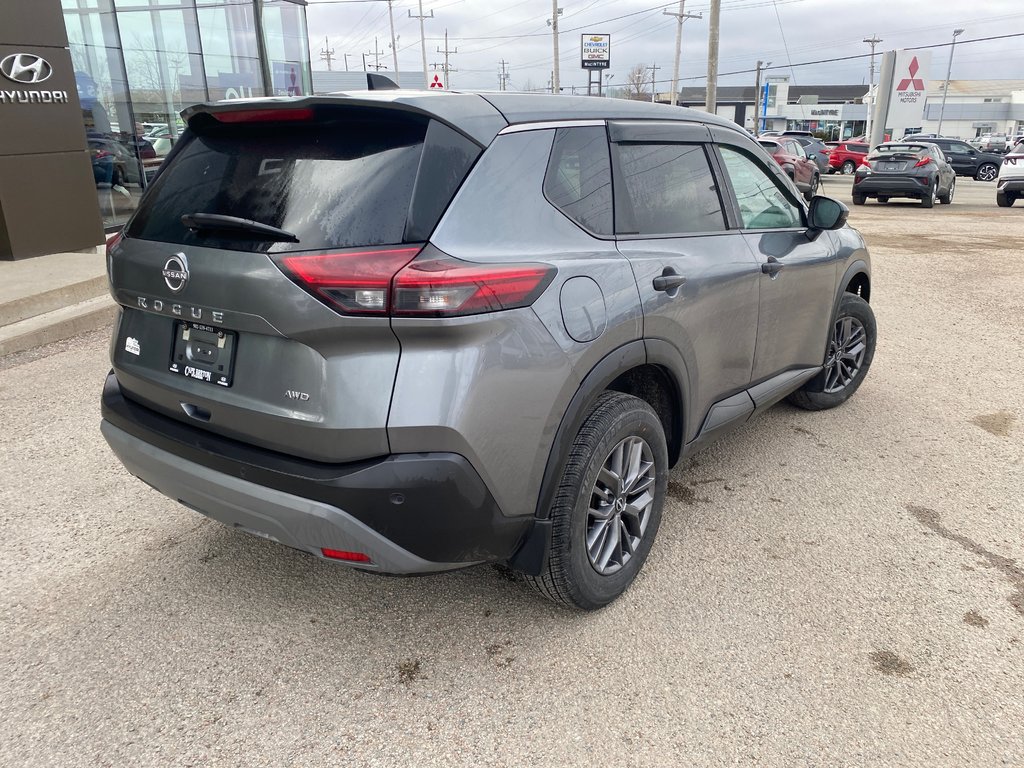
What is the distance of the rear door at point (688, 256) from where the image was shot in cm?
282

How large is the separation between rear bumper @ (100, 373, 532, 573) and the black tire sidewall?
0.69ft

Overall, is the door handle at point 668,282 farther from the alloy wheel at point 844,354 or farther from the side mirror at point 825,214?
the alloy wheel at point 844,354

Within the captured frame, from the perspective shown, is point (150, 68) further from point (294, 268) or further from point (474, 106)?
point (294, 268)

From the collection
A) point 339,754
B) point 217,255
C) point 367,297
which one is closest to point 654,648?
point 339,754

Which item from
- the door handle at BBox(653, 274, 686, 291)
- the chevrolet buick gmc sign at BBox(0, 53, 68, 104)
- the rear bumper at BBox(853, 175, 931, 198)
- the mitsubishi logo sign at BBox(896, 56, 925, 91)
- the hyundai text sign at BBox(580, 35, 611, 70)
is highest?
the hyundai text sign at BBox(580, 35, 611, 70)

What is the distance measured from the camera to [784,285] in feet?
12.3

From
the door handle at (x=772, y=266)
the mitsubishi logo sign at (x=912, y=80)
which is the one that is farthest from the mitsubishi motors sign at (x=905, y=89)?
the door handle at (x=772, y=266)

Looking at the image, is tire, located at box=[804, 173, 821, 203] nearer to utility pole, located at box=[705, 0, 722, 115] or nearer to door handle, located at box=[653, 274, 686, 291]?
door handle, located at box=[653, 274, 686, 291]

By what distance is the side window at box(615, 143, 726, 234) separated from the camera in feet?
9.59

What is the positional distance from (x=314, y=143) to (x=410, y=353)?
2.51ft

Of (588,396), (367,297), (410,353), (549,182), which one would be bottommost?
(588,396)

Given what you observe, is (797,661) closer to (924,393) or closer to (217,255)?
(217,255)

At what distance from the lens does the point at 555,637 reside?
2.70m

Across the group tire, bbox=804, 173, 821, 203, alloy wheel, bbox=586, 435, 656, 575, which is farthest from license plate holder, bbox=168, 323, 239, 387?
tire, bbox=804, 173, 821, 203
